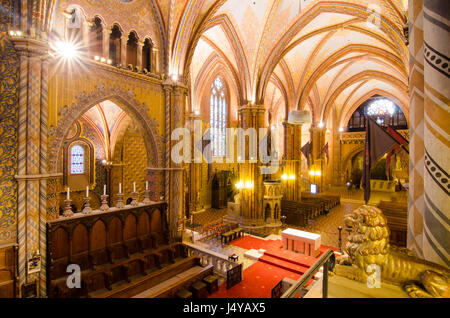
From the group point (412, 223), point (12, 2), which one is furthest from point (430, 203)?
point (12, 2)

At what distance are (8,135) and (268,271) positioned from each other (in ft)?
24.5

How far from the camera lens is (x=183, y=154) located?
26.2ft

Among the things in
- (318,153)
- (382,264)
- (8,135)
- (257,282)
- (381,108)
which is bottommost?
(257,282)

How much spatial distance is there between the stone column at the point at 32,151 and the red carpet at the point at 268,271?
4.25 meters

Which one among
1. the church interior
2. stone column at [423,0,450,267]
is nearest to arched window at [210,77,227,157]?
the church interior

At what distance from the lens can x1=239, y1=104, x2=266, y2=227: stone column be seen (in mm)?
11750

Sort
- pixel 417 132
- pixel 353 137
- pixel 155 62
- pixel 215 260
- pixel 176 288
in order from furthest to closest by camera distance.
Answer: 1. pixel 353 137
2. pixel 155 62
3. pixel 215 260
4. pixel 176 288
5. pixel 417 132

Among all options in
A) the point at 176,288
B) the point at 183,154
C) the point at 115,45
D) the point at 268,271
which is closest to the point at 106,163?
the point at 183,154

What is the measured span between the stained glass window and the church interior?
0.11m

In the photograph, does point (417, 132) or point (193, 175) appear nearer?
point (417, 132)

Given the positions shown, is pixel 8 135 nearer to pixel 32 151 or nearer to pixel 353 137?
pixel 32 151

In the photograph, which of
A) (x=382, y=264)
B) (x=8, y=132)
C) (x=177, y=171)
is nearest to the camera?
(x=382, y=264)

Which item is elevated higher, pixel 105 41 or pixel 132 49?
pixel 132 49

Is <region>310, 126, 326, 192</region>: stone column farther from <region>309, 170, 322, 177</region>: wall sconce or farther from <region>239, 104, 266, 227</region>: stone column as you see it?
<region>239, 104, 266, 227</region>: stone column
